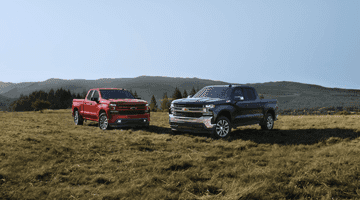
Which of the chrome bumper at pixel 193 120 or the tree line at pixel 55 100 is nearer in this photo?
the chrome bumper at pixel 193 120

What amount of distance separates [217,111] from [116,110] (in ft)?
16.4

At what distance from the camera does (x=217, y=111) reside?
9680 millimetres

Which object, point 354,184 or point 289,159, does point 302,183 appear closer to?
point 354,184

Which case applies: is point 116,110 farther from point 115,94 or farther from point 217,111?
point 217,111

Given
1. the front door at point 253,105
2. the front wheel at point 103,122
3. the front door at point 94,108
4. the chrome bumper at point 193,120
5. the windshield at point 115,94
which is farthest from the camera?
the windshield at point 115,94

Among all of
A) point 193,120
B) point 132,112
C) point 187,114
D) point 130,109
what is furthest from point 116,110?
point 193,120

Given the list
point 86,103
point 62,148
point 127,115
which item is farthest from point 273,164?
point 86,103

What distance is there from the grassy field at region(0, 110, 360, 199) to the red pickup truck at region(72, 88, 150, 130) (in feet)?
12.3

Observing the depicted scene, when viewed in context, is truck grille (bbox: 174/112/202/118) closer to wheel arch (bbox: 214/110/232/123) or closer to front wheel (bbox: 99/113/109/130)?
wheel arch (bbox: 214/110/232/123)

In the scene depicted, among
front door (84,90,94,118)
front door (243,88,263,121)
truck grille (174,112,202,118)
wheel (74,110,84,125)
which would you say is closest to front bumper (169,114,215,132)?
truck grille (174,112,202,118)

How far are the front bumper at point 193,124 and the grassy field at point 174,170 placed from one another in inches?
41.5

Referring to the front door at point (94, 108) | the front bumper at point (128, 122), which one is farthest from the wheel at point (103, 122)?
the front door at point (94, 108)

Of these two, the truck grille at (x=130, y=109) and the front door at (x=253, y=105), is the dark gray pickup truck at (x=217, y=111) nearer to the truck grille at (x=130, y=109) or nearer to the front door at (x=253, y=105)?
the front door at (x=253, y=105)

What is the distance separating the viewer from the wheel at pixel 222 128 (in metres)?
9.69
